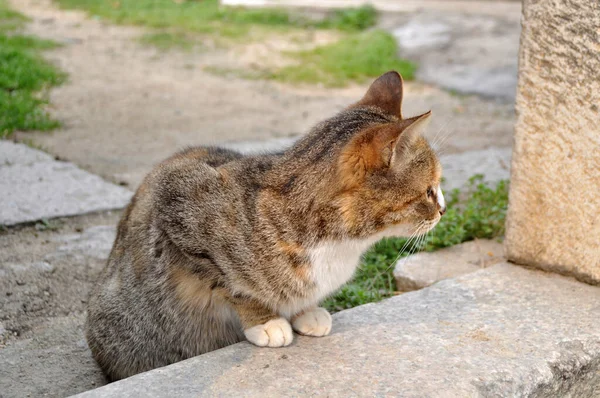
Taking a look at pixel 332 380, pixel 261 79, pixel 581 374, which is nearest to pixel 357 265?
pixel 332 380

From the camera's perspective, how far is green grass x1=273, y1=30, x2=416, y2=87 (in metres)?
7.99

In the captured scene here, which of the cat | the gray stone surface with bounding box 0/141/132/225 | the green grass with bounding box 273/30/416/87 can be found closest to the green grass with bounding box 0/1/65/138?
the gray stone surface with bounding box 0/141/132/225

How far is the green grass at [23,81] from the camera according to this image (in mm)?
5586

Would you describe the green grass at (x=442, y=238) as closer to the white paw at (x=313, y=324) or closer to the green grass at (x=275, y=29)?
the white paw at (x=313, y=324)

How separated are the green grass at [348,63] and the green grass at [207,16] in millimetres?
1166

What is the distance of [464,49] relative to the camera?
8.80 m

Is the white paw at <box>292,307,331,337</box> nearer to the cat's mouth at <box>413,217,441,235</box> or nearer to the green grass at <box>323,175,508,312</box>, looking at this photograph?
the cat's mouth at <box>413,217,441,235</box>

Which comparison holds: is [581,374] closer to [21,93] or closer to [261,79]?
[21,93]

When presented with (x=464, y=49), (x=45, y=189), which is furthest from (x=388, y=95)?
(x=464, y=49)

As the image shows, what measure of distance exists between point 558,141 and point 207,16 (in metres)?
7.92

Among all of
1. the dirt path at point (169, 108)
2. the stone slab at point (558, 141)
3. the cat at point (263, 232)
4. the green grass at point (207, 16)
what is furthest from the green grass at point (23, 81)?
the stone slab at point (558, 141)

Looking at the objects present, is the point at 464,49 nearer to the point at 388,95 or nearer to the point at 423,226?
the point at 388,95

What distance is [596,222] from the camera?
3.19 m

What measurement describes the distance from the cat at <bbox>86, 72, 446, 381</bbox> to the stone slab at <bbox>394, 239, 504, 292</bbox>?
1000 millimetres
